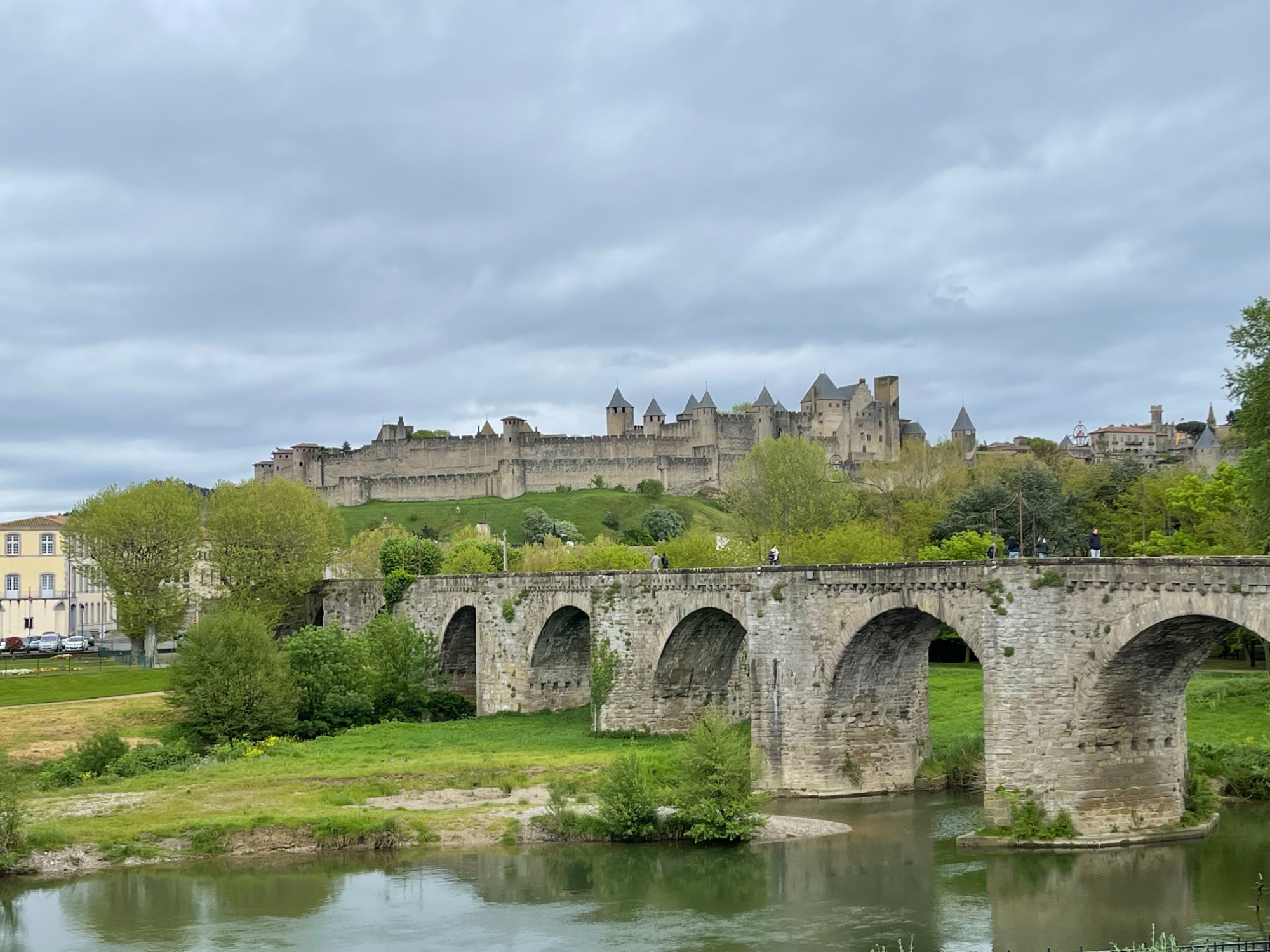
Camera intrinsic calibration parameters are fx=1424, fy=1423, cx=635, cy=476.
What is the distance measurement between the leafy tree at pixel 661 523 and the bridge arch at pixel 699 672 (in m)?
73.4

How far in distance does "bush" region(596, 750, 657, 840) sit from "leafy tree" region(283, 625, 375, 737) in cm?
1926

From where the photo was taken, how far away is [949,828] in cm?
3394

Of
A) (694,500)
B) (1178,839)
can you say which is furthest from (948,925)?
(694,500)

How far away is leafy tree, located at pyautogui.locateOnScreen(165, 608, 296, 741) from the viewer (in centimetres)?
4838

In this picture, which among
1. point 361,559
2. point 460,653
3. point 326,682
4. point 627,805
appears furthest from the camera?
point 361,559

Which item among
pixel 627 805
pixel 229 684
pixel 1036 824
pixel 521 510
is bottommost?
pixel 627 805

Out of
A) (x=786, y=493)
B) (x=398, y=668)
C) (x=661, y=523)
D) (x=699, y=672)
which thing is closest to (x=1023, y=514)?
(x=786, y=493)

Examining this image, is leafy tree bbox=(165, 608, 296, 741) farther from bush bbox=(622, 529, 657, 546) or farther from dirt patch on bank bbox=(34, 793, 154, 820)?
bush bbox=(622, 529, 657, 546)

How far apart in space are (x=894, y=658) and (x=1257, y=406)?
14.1m

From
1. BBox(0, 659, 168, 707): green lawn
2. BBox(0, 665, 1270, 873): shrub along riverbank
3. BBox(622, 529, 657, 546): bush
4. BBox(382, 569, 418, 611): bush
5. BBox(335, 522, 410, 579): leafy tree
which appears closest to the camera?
BBox(0, 665, 1270, 873): shrub along riverbank

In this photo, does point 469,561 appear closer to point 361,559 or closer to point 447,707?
point 361,559

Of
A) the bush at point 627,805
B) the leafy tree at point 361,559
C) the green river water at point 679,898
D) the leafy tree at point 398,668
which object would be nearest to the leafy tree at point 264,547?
the leafy tree at point 361,559

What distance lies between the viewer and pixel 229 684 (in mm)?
48531

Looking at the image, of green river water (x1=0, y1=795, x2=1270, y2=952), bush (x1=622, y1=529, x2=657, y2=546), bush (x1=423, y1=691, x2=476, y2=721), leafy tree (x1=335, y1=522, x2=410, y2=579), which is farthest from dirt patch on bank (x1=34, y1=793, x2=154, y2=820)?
bush (x1=622, y1=529, x2=657, y2=546)
